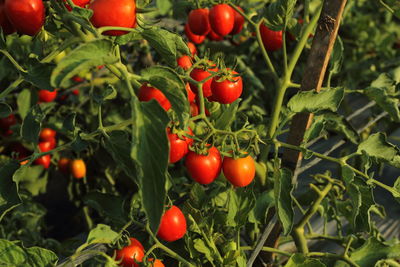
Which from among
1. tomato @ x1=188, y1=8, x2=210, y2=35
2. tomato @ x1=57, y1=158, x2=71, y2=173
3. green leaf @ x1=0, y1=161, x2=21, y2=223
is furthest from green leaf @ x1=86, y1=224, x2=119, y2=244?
tomato @ x1=57, y1=158, x2=71, y2=173

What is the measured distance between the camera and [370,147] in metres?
0.99

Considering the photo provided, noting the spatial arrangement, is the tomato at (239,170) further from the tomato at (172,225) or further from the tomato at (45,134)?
the tomato at (45,134)

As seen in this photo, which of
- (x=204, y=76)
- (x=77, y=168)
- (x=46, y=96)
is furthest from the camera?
(x=77, y=168)

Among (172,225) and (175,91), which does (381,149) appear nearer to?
(172,225)

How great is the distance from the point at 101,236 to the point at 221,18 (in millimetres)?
678

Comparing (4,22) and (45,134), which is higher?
(4,22)

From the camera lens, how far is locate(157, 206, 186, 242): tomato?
2.70ft

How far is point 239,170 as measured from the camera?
0.87 m

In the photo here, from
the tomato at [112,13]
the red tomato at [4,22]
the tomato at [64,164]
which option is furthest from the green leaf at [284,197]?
the tomato at [64,164]

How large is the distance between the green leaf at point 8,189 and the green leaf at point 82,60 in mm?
342

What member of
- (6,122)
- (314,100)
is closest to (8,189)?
(314,100)

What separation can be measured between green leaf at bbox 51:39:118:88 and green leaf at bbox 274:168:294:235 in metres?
0.45

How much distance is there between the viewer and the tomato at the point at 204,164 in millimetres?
869

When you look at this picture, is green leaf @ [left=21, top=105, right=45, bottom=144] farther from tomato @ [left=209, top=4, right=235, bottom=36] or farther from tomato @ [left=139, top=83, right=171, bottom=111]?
tomato @ [left=209, top=4, right=235, bottom=36]
